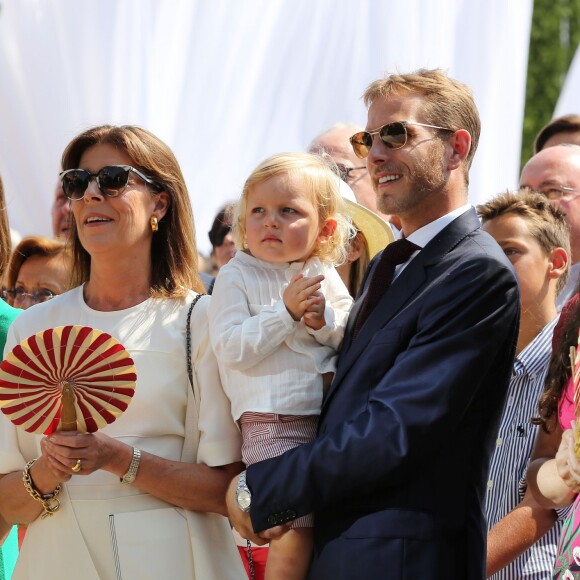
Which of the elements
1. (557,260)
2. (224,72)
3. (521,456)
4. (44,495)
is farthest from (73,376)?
(224,72)

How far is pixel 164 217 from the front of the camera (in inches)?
165

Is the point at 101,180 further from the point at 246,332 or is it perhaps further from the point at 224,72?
the point at 224,72

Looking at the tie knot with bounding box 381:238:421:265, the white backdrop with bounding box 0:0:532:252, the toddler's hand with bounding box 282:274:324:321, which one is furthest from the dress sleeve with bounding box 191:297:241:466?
the white backdrop with bounding box 0:0:532:252

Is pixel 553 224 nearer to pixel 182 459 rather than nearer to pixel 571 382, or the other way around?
pixel 571 382

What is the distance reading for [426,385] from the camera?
3.37 m

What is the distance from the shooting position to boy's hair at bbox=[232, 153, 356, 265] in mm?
4055

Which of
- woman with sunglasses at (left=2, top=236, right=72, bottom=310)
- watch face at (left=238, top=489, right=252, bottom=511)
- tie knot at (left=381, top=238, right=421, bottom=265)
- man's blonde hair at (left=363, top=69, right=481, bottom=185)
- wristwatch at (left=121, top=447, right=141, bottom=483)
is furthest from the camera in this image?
woman with sunglasses at (left=2, top=236, right=72, bottom=310)

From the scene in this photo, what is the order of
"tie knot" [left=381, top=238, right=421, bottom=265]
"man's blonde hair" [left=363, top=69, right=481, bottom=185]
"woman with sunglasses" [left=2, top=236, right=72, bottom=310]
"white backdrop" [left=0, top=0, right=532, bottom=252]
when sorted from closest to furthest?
1. "tie knot" [left=381, top=238, right=421, bottom=265]
2. "man's blonde hair" [left=363, top=69, right=481, bottom=185]
3. "woman with sunglasses" [left=2, top=236, right=72, bottom=310]
4. "white backdrop" [left=0, top=0, right=532, bottom=252]

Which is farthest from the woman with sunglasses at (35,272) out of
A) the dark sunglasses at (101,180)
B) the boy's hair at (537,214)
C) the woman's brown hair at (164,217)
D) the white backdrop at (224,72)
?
the boy's hair at (537,214)

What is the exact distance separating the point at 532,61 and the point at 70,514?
2700 centimetres

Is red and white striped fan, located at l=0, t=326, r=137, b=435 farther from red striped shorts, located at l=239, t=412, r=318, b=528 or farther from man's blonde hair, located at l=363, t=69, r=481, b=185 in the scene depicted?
man's blonde hair, located at l=363, t=69, r=481, b=185

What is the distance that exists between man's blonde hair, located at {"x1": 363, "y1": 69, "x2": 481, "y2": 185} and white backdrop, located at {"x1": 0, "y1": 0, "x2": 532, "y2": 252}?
2.19m

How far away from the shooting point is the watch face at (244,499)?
11.5ft

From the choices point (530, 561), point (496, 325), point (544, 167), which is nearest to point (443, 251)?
point (496, 325)
